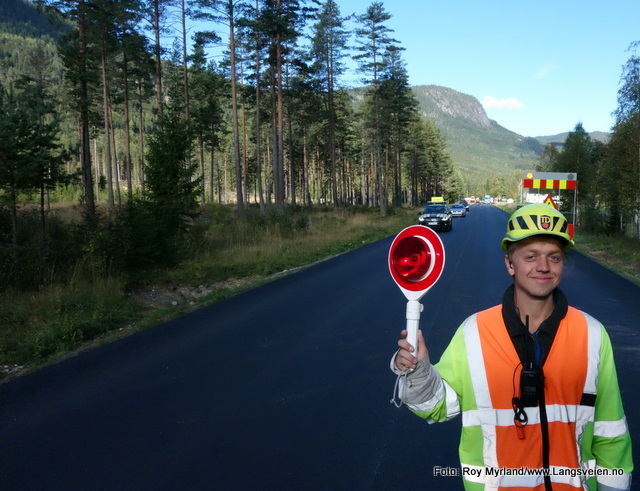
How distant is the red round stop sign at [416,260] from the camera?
2.14 metres

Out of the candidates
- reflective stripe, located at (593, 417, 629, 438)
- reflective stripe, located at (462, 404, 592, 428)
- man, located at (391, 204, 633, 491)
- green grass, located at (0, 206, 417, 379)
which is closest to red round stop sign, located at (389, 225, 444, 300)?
man, located at (391, 204, 633, 491)

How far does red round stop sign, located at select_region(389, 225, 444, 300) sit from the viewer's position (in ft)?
7.02

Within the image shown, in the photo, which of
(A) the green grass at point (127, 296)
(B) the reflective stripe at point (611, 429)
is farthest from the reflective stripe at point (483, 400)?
(A) the green grass at point (127, 296)

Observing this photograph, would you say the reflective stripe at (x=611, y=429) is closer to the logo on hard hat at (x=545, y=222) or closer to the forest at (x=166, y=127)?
the logo on hard hat at (x=545, y=222)

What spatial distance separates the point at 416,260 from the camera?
2.19m

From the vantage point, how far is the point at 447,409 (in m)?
2.20

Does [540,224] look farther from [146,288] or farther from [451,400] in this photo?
[146,288]

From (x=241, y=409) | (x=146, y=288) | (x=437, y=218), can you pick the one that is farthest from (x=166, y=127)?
(x=437, y=218)

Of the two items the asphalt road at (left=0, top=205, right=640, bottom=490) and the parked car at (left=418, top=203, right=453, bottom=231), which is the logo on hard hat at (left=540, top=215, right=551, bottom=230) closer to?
the asphalt road at (left=0, top=205, right=640, bottom=490)

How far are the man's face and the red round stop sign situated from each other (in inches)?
13.2

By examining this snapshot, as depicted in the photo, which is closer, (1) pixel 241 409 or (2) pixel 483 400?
(2) pixel 483 400

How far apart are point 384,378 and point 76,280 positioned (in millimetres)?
8036

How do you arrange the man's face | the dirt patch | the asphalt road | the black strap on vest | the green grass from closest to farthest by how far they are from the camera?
1. the black strap on vest
2. the man's face
3. the asphalt road
4. the green grass
5. the dirt patch

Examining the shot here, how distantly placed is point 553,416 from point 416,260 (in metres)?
0.79
